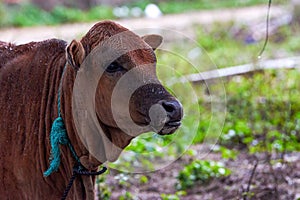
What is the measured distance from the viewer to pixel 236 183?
Result: 6379 mm

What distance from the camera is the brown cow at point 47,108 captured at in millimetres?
4000

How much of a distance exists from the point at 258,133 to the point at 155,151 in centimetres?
137

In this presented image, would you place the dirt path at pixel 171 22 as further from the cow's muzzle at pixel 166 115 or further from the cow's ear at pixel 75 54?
the cow's muzzle at pixel 166 115

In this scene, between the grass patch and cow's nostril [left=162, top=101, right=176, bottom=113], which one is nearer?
cow's nostril [left=162, top=101, right=176, bottom=113]

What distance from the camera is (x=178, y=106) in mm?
3746

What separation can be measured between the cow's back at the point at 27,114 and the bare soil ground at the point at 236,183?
1710 mm

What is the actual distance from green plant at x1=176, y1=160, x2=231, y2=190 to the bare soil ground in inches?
2.1

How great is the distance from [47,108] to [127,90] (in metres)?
0.61

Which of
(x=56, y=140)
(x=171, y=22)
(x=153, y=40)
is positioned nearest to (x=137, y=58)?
(x=153, y=40)

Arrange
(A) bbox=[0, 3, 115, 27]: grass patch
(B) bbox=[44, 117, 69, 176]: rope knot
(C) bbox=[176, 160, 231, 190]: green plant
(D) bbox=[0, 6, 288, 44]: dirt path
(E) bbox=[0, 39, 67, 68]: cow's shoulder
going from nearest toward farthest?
(B) bbox=[44, 117, 69, 176]: rope knot
(E) bbox=[0, 39, 67, 68]: cow's shoulder
(C) bbox=[176, 160, 231, 190]: green plant
(D) bbox=[0, 6, 288, 44]: dirt path
(A) bbox=[0, 3, 115, 27]: grass patch

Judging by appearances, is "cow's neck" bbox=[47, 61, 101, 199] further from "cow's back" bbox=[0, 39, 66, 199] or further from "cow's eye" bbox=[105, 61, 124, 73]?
"cow's eye" bbox=[105, 61, 124, 73]

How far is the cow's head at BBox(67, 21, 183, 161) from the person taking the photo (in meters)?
3.79

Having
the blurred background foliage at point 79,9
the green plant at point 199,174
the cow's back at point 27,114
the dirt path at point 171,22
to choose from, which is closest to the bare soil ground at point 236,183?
the green plant at point 199,174

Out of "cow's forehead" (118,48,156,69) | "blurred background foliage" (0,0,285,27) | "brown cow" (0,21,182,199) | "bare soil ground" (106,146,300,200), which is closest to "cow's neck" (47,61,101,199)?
"brown cow" (0,21,182,199)
